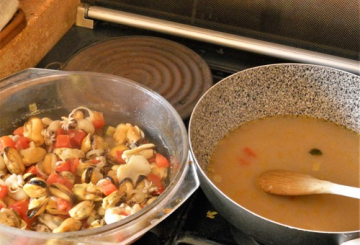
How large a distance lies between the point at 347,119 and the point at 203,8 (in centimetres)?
35

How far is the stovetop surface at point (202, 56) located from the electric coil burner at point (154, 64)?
34 mm

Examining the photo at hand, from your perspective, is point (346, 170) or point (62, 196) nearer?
point (62, 196)

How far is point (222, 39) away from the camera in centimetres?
94

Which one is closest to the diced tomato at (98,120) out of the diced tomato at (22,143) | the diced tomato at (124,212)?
the diced tomato at (22,143)

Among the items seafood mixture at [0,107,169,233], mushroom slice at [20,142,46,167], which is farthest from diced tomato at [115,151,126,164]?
mushroom slice at [20,142,46,167]

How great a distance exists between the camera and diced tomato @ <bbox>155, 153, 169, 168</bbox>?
705 mm

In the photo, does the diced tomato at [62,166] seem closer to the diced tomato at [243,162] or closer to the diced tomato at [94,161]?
the diced tomato at [94,161]

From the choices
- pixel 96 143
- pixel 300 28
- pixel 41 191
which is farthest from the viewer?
pixel 300 28

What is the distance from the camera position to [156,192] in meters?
0.65

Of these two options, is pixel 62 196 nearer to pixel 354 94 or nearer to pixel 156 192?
pixel 156 192

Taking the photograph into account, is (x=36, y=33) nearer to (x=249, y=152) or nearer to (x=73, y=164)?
(x=73, y=164)

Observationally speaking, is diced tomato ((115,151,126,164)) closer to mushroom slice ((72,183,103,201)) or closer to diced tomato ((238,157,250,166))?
mushroom slice ((72,183,103,201))

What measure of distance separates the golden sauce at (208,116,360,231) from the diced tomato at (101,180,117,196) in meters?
0.15

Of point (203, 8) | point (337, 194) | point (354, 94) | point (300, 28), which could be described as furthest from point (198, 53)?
point (337, 194)
